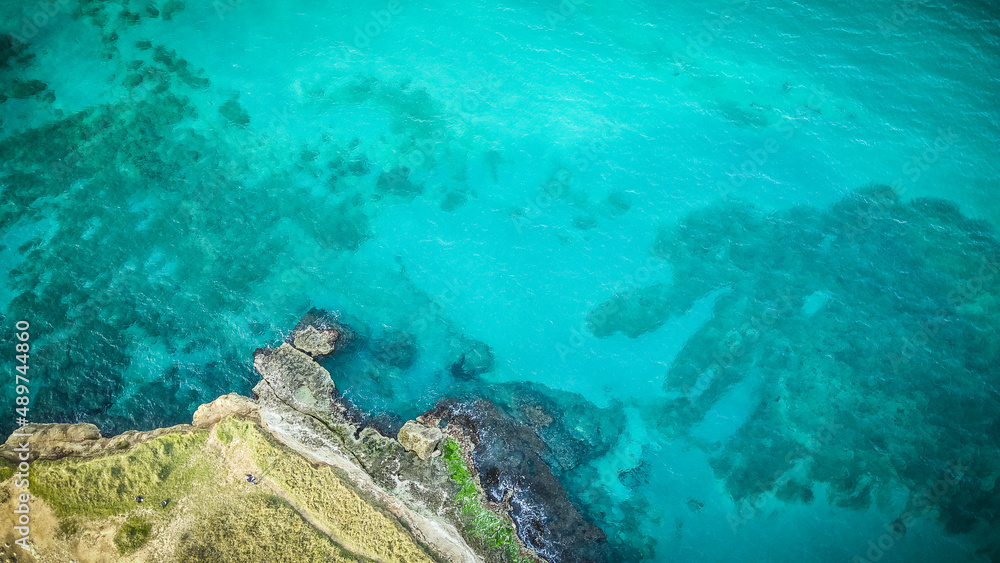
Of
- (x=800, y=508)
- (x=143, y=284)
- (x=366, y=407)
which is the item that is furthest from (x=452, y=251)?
(x=800, y=508)

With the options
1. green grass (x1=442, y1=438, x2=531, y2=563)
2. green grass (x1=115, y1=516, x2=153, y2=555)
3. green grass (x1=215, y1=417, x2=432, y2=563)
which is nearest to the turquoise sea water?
green grass (x1=442, y1=438, x2=531, y2=563)

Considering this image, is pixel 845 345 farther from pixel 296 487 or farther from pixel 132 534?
pixel 132 534

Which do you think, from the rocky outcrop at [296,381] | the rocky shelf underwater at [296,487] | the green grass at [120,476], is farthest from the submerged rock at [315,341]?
the green grass at [120,476]

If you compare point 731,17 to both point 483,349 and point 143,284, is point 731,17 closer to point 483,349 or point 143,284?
point 483,349

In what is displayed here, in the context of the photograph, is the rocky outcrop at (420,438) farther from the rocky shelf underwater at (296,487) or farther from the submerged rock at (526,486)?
the submerged rock at (526,486)

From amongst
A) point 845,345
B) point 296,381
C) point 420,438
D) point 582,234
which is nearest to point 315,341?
point 296,381
